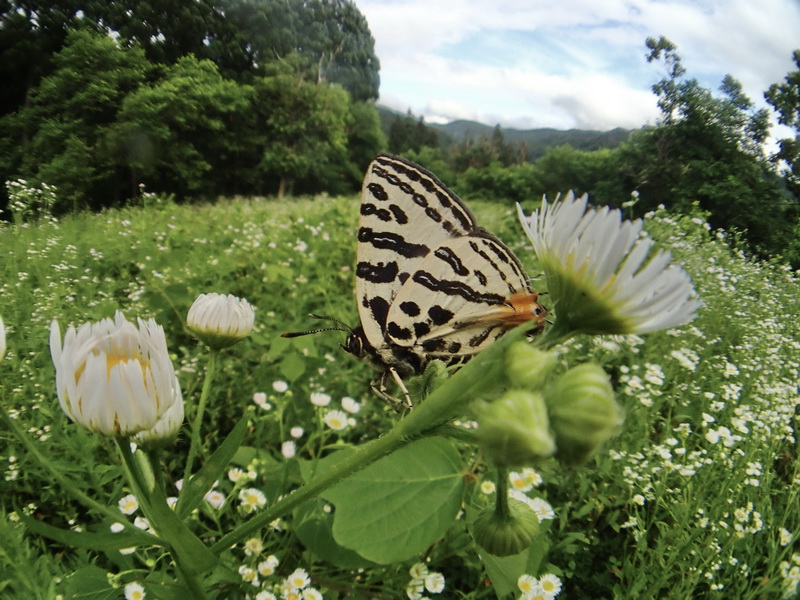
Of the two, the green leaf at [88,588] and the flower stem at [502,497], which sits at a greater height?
the flower stem at [502,497]

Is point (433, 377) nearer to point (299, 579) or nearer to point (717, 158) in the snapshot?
point (299, 579)

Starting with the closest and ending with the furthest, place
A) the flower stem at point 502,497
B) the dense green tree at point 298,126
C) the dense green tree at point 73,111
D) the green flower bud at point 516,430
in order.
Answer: the green flower bud at point 516,430
the flower stem at point 502,497
the dense green tree at point 73,111
the dense green tree at point 298,126

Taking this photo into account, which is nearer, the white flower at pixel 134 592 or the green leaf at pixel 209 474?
the green leaf at pixel 209 474

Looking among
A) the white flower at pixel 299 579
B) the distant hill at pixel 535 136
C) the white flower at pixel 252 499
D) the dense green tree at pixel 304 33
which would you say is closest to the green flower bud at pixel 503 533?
the white flower at pixel 299 579

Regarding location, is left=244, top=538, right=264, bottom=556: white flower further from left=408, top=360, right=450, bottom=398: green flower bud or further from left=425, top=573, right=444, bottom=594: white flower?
left=408, top=360, right=450, bottom=398: green flower bud

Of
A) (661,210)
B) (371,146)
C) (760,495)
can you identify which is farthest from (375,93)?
(760,495)

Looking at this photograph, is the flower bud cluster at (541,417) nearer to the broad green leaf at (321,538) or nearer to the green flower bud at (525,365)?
the green flower bud at (525,365)

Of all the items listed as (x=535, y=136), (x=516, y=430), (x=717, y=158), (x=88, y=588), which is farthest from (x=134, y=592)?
(x=535, y=136)
